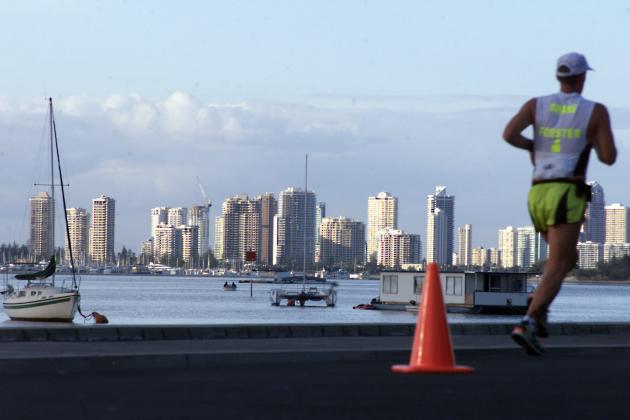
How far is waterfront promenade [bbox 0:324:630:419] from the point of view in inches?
267

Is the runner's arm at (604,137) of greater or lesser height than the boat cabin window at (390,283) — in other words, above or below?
above

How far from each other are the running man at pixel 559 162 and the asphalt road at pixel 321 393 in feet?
1.77

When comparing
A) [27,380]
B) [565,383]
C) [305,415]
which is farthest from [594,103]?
[27,380]

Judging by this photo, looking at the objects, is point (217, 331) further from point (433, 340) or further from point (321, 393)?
point (321, 393)

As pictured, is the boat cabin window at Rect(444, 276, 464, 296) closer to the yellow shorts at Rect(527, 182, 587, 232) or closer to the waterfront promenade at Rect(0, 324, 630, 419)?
the waterfront promenade at Rect(0, 324, 630, 419)

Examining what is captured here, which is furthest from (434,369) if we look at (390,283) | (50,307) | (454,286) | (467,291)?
(390,283)

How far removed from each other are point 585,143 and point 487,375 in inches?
64.5

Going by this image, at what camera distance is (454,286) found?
283 ft

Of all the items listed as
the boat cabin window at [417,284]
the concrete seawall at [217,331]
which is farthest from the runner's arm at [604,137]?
the boat cabin window at [417,284]

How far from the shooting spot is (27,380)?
8688 millimetres

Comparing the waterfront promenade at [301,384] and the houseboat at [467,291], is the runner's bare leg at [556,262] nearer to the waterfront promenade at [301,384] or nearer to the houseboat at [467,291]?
the waterfront promenade at [301,384]

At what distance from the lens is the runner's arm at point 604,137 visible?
8.47 metres

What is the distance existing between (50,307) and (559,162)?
60.2 metres

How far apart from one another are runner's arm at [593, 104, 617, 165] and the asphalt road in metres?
1.41
